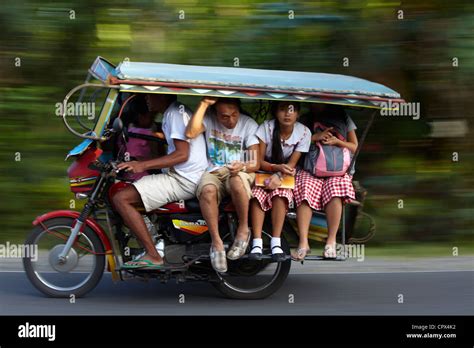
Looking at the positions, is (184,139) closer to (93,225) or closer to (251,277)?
(93,225)

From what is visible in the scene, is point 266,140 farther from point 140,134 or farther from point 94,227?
point 94,227

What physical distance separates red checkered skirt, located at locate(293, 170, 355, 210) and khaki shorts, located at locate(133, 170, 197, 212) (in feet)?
2.79

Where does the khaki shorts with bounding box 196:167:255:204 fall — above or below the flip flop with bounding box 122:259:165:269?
above

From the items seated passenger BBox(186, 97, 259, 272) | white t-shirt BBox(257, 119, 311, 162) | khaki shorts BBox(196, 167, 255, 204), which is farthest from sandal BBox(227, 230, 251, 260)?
white t-shirt BBox(257, 119, 311, 162)

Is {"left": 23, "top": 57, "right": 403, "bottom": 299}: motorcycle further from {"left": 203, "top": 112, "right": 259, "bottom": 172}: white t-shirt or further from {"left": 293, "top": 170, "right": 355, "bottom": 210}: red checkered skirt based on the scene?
{"left": 203, "top": 112, "right": 259, "bottom": 172}: white t-shirt

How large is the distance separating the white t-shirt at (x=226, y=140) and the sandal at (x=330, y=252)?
985 millimetres

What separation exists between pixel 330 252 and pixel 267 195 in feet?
2.28

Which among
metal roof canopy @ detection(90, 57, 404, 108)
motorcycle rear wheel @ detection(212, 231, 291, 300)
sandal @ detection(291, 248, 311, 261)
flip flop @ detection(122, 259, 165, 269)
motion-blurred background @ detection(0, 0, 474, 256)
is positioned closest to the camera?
metal roof canopy @ detection(90, 57, 404, 108)

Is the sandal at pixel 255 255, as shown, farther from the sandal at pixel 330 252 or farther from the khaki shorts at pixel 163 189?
the khaki shorts at pixel 163 189

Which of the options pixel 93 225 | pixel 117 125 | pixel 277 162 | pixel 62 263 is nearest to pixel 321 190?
pixel 277 162

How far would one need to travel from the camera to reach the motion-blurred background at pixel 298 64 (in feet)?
30.8

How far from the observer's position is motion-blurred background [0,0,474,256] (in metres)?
9.39

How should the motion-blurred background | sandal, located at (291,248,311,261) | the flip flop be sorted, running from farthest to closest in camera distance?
the motion-blurred background → sandal, located at (291,248,311,261) → the flip flop

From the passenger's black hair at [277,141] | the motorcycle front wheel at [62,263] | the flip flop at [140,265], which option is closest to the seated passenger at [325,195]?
the passenger's black hair at [277,141]
